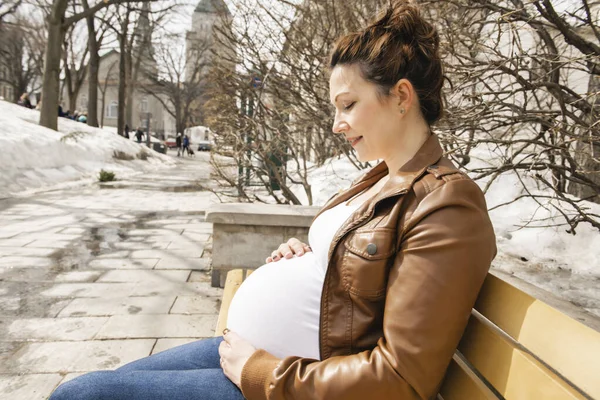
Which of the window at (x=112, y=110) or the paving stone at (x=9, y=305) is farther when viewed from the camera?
the window at (x=112, y=110)

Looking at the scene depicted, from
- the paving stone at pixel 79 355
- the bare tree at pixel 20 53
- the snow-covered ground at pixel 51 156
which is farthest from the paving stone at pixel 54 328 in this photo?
the bare tree at pixel 20 53

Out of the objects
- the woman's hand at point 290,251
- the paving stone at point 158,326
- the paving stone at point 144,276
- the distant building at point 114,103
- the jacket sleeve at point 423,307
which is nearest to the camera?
the jacket sleeve at point 423,307

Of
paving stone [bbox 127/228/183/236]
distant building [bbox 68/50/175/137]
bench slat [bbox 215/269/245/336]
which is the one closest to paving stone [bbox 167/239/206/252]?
paving stone [bbox 127/228/183/236]

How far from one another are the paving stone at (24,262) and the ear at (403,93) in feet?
16.7

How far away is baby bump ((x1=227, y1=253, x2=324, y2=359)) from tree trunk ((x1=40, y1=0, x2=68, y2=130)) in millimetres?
19257

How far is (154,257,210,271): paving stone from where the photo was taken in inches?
217

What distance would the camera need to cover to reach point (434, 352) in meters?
1.20

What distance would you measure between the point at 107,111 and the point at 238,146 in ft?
225

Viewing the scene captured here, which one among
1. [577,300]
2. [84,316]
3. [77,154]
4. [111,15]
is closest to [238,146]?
[84,316]

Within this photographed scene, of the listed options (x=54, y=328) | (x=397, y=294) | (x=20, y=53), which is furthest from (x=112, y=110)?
(x=397, y=294)

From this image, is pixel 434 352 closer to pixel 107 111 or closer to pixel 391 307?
pixel 391 307

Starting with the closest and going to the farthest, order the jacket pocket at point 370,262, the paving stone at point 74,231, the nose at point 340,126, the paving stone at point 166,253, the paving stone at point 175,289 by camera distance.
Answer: the jacket pocket at point 370,262
the nose at point 340,126
the paving stone at point 175,289
the paving stone at point 166,253
the paving stone at point 74,231

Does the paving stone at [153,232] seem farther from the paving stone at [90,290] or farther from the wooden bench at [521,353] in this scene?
the wooden bench at [521,353]

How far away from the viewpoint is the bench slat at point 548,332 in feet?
3.23
